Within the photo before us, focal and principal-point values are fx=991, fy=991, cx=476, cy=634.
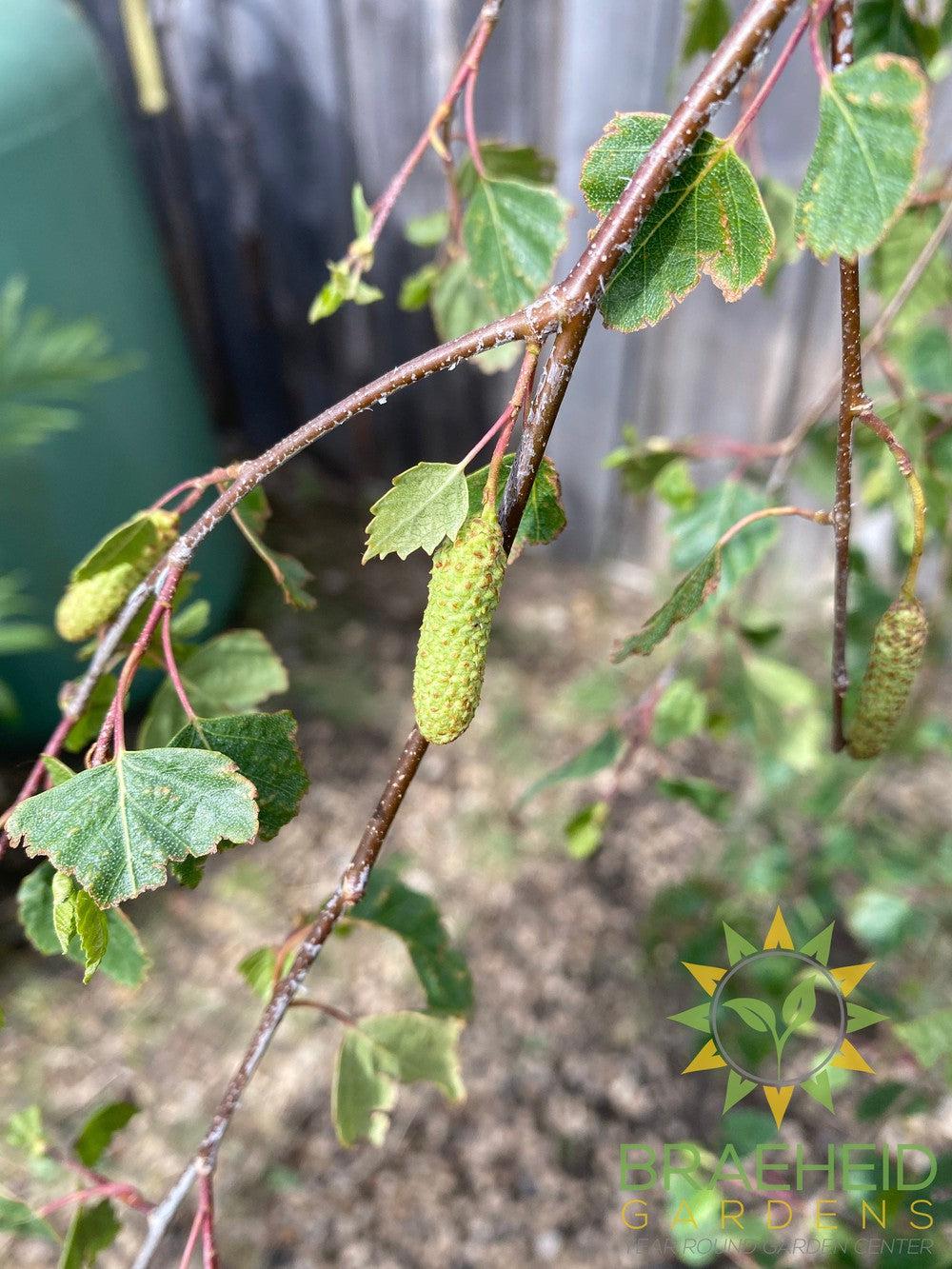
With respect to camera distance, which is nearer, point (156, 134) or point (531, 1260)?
point (531, 1260)

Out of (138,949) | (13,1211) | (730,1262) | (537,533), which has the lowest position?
(730,1262)

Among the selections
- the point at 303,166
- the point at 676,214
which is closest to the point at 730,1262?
the point at 676,214

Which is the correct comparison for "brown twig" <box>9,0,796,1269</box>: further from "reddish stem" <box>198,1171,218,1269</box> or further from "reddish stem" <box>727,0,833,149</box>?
"reddish stem" <box>198,1171,218,1269</box>

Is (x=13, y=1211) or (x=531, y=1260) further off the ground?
(x=13, y=1211)

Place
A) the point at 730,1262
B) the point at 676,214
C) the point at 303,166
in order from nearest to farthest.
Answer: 1. the point at 676,214
2. the point at 730,1262
3. the point at 303,166

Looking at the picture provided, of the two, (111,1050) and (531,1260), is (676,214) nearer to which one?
(531,1260)

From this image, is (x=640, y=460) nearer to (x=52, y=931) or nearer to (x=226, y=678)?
(x=226, y=678)

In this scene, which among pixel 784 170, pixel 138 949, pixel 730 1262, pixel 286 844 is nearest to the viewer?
pixel 138 949
